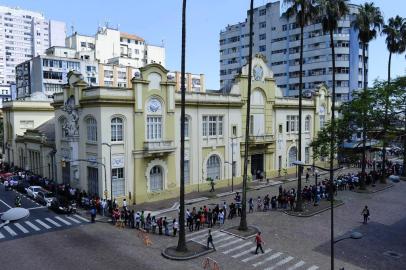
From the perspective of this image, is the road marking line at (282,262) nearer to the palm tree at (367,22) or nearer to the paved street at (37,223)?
the paved street at (37,223)

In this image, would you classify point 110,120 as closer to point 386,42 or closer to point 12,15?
point 386,42

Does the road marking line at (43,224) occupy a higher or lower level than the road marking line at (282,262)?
higher

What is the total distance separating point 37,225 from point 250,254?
17.3 metres

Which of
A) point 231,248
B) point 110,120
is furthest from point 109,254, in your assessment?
point 110,120

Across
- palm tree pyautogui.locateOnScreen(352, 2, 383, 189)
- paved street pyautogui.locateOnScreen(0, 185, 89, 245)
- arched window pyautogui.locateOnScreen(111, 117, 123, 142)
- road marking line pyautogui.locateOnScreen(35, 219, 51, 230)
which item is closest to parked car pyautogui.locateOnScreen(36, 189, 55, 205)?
paved street pyautogui.locateOnScreen(0, 185, 89, 245)

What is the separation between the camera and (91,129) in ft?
120

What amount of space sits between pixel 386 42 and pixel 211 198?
30.3 meters

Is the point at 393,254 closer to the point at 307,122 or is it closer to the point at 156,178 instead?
the point at 156,178

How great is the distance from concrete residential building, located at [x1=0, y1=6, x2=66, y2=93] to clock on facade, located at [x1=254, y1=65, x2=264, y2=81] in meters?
122

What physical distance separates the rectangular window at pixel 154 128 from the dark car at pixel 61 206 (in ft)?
32.7

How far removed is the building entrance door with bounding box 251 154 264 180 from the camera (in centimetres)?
4919

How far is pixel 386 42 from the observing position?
154 feet

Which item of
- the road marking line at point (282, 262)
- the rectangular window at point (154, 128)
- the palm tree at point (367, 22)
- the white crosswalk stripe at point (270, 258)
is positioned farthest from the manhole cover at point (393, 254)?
the rectangular window at point (154, 128)

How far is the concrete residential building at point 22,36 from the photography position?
14500cm
